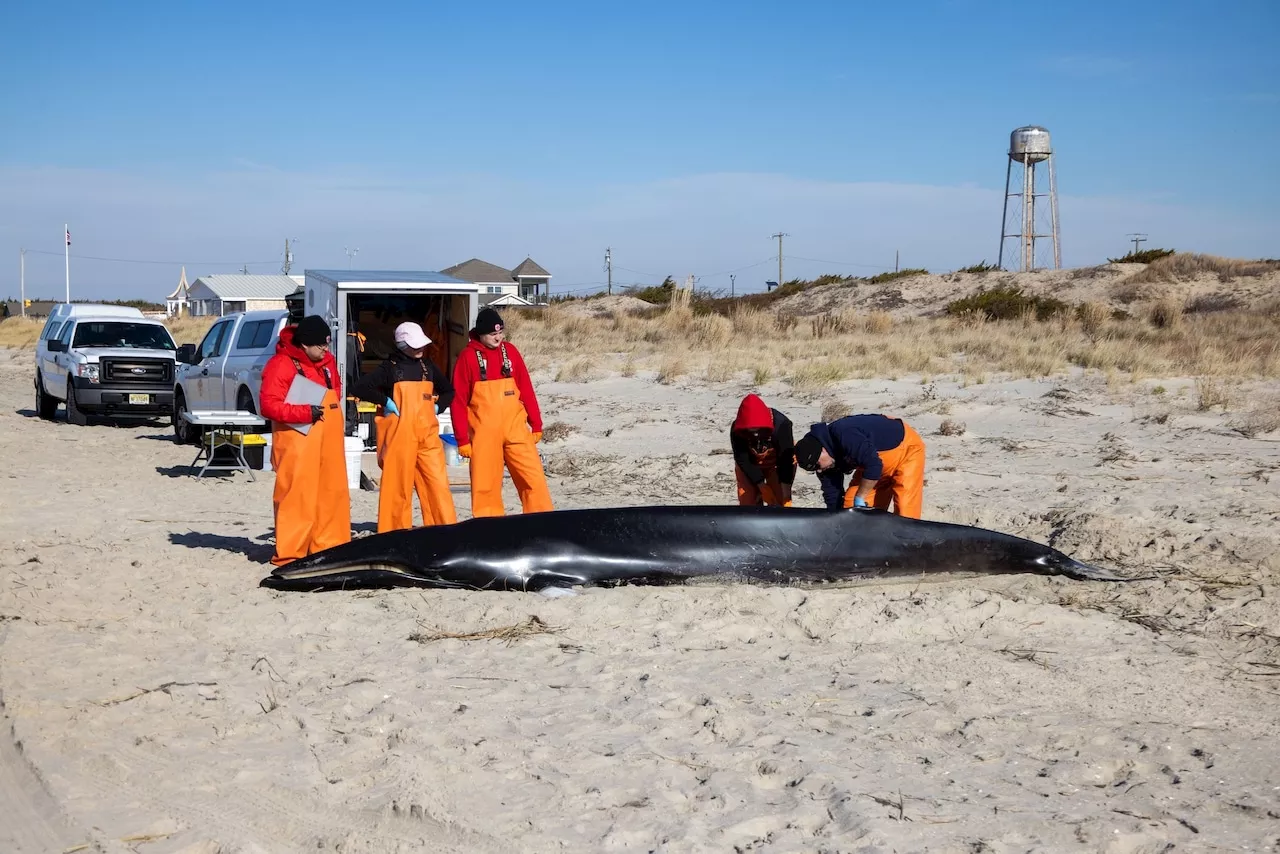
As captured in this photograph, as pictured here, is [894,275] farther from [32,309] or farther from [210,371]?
[32,309]

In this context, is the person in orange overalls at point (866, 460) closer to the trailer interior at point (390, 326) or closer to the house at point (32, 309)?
the trailer interior at point (390, 326)

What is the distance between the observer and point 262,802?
4.36m

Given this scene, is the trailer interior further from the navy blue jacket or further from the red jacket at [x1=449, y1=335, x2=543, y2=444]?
the navy blue jacket

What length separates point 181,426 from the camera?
16.7 m

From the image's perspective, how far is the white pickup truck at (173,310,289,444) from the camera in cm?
1498

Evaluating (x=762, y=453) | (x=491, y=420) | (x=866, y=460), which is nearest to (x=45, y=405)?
(x=491, y=420)

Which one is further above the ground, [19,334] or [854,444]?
[19,334]

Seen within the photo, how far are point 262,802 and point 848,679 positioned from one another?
2.75 metres

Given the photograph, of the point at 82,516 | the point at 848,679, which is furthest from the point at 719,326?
the point at 848,679

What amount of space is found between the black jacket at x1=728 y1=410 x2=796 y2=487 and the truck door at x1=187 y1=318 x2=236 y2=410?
9.59 meters

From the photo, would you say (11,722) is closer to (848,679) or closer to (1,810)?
(1,810)

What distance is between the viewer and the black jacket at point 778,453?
8.01 metres

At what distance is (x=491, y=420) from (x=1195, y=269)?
1248 inches

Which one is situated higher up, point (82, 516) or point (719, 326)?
point (719, 326)
